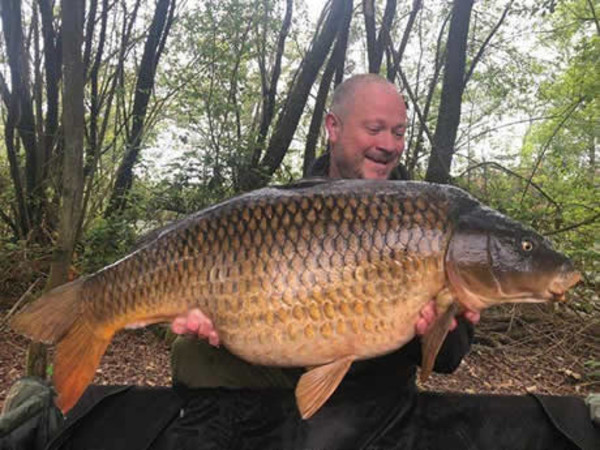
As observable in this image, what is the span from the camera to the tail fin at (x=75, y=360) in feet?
3.97

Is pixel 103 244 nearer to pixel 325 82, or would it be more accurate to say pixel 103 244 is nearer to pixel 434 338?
pixel 325 82

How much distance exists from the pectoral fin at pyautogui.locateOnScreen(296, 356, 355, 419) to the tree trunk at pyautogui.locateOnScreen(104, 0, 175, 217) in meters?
3.22

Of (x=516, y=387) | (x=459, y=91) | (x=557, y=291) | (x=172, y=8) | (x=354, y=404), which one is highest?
(x=172, y=8)

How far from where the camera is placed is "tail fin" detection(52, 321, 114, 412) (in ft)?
3.97

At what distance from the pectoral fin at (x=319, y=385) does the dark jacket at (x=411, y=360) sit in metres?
0.30

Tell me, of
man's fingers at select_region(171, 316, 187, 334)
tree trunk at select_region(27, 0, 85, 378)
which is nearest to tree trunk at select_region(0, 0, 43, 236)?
tree trunk at select_region(27, 0, 85, 378)

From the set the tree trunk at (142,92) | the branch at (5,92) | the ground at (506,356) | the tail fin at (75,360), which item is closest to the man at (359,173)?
the tail fin at (75,360)

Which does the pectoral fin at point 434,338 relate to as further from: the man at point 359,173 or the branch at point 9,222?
the branch at point 9,222

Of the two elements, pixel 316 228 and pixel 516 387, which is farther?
pixel 516 387

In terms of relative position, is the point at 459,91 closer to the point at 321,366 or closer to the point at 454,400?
the point at 454,400

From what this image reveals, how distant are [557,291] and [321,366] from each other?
1.68 feet

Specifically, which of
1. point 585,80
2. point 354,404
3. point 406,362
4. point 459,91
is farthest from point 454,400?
point 585,80

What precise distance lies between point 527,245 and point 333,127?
90 cm

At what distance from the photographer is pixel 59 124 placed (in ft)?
13.5
